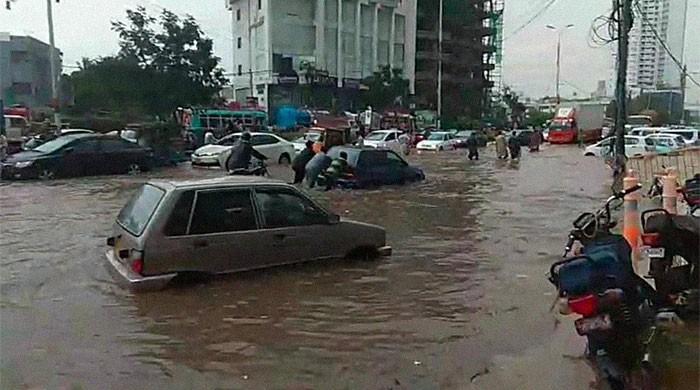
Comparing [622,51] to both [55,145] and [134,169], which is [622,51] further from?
[55,145]

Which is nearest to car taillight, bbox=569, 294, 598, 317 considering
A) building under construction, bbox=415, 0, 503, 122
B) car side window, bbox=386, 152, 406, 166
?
car side window, bbox=386, 152, 406, 166

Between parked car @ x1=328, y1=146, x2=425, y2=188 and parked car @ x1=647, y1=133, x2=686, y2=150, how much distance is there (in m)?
18.8

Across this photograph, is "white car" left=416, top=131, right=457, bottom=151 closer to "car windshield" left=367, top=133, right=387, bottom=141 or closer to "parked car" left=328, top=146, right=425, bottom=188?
"car windshield" left=367, top=133, right=387, bottom=141

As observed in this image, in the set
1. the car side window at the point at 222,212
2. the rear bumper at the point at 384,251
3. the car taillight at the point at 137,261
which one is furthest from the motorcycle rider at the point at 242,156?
the car taillight at the point at 137,261

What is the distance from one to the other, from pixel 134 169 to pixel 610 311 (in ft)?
68.5

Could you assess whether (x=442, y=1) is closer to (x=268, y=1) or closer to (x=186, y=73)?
(x=268, y=1)

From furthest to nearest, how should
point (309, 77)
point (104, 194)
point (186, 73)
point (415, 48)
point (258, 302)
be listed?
point (415, 48) < point (309, 77) < point (186, 73) < point (104, 194) < point (258, 302)

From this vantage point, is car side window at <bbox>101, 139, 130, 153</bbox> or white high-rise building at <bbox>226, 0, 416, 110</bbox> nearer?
car side window at <bbox>101, 139, 130, 153</bbox>

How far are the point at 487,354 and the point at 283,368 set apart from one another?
1716mm

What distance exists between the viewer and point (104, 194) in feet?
57.6

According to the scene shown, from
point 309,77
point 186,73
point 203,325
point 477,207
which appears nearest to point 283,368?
point 203,325

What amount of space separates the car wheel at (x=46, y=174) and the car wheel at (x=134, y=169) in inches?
104

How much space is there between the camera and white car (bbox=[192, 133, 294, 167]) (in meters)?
26.5

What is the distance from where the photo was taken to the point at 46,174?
823 inches
